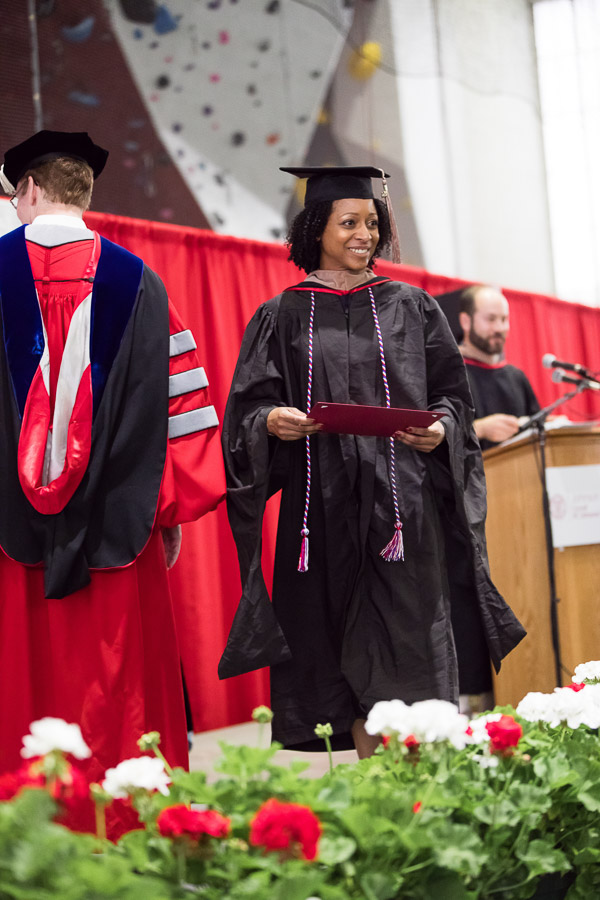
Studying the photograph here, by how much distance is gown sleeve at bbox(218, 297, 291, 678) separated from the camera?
8.69 ft

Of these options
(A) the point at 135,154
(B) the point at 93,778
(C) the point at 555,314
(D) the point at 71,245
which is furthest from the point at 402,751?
(C) the point at 555,314

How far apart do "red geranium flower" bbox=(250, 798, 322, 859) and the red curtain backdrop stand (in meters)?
3.97

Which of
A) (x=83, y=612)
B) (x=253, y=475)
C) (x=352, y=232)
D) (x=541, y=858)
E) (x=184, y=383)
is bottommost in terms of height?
(x=541, y=858)

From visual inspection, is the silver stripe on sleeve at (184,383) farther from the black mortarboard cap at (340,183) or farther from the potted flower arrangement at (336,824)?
the potted flower arrangement at (336,824)

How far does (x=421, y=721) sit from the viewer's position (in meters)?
1.35

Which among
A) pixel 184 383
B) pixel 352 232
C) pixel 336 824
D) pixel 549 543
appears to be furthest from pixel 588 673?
pixel 549 543

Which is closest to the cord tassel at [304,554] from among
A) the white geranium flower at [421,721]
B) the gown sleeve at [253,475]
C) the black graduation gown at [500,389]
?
the gown sleeve at [253,475]

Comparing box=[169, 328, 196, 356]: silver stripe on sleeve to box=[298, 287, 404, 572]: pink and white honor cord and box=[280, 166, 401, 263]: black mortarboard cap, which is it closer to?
box=[298, 287, 404, 572]: pink and white honor cord

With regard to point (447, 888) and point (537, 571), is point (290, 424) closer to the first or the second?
point (447, 888)

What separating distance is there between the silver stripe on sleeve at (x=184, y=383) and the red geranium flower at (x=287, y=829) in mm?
1705

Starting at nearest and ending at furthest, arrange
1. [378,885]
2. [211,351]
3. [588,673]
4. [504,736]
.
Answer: [378,885] < [504,736] < [588,673] < [211,351]

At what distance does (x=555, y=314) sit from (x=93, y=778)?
21.2 feet

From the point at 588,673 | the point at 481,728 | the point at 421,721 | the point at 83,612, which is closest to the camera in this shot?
the point at 421,721

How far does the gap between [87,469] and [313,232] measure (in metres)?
1.06
